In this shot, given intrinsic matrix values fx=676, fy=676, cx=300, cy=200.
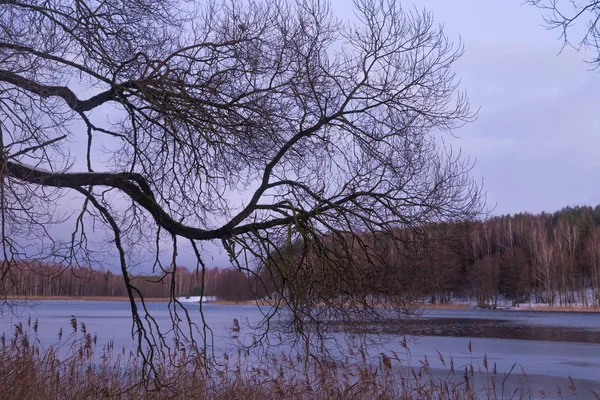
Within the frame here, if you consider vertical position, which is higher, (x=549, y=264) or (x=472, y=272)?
(x=549, y=264)

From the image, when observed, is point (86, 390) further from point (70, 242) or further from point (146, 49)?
point (146, 49)

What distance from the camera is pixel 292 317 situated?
22.5ft

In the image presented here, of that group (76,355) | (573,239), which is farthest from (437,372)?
(573,239)

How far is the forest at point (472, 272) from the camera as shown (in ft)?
22.6

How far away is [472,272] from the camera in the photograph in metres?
11.9

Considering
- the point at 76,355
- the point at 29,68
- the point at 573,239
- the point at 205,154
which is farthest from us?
the point at 573,239

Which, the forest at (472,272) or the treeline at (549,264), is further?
the treeline at (549,264)

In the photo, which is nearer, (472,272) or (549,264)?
(472,272)

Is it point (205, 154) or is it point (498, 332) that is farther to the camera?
point (498, 332)

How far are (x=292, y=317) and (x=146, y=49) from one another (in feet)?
10.1

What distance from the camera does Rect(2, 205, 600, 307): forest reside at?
6879 millimetres

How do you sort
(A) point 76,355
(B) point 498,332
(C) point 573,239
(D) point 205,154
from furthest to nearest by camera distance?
(C) point 573,239, (B) point 498,332, (A) point 76,355, (D) point 205,154

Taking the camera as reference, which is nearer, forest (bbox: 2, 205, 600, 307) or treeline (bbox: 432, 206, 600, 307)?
forest (bbox: 2, 205, 600, 307)

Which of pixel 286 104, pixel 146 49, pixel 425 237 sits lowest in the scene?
pixel 425 237
